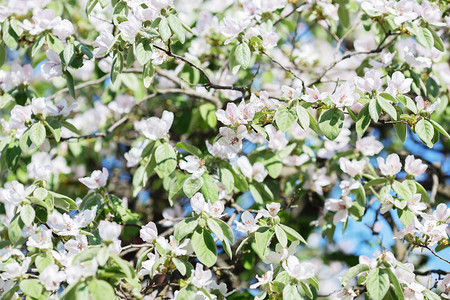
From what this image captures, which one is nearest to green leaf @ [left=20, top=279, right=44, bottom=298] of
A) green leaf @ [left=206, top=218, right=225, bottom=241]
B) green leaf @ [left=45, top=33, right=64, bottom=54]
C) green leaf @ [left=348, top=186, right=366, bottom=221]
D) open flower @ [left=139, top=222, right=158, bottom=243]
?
open flower @ [left=139, top=222, right=158, bottom=243]

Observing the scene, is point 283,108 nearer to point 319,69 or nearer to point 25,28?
point 25,28

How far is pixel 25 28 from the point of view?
1.89m

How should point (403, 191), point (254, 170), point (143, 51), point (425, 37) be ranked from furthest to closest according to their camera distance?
point (254, 170) < point (425, 37) < point (403, 191) < point (143, 51)

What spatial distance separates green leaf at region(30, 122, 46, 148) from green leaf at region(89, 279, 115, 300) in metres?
0.60

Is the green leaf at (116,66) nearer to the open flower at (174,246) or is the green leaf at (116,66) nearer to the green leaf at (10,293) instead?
the open flower at (174,246)

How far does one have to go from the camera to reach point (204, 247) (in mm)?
1518

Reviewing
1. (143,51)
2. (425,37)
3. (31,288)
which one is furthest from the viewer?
(425,37)

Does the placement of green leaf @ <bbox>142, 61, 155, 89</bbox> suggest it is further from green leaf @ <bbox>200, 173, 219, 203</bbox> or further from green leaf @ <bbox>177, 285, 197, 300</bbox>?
green leaf @ <bbox>177, 285, 197, 300</bbox>

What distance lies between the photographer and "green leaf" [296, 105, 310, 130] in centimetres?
151

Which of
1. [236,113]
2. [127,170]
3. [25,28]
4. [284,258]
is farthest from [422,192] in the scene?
[127,170]

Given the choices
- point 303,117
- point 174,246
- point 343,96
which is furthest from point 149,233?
point 343,96

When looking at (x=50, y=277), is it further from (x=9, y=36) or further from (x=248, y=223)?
(x=9, y=36)

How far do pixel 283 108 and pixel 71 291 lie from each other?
0.72 m

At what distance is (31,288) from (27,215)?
9.3 inches
